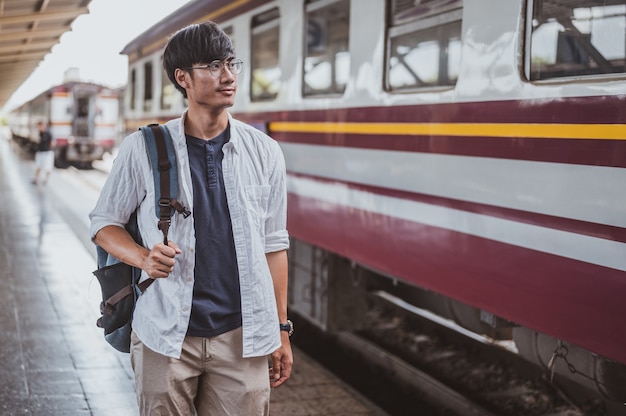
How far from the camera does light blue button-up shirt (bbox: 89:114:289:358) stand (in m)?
2.38

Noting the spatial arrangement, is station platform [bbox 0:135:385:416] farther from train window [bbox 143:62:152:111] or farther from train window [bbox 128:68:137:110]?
train window [bbox 128:68:137:110]

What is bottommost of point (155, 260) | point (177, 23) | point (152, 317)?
point (152, 317)

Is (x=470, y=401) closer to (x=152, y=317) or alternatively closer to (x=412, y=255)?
(x=412, y=255)

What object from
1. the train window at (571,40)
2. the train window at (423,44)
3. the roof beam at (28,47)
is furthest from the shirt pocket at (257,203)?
the roof beam at (28,47)

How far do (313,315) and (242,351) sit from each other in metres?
3.98

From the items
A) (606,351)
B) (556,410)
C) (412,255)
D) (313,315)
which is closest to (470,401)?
(556,410)

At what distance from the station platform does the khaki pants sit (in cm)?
40

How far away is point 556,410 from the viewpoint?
5234mm

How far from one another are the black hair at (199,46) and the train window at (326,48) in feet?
9.98

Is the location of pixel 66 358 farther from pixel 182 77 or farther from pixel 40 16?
pixel 40 16

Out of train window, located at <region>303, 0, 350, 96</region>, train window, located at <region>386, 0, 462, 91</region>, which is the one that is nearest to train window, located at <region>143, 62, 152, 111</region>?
train window, located at <region>303, 0, 350, 96</region>

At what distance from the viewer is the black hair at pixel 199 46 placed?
2418 mm

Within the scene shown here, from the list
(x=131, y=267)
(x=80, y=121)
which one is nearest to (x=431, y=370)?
(x=131, y=267)

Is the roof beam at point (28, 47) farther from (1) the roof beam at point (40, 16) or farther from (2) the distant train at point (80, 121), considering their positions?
(1) the roof beam at point (40, 16)
